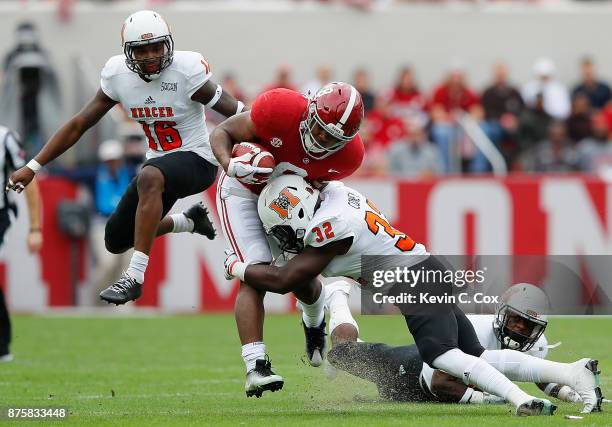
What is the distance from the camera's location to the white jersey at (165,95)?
9000 millimetres

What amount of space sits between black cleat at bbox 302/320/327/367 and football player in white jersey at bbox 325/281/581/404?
0.61 feet

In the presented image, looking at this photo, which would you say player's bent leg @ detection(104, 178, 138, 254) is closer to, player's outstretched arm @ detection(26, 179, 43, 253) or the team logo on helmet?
the team logo on helmet

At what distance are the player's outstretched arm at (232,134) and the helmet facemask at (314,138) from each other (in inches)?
14.6

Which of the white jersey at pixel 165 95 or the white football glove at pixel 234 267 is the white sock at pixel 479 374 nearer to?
the white football glove at pixel 234 267

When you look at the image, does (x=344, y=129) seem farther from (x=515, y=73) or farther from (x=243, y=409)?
(x=515, y=73)

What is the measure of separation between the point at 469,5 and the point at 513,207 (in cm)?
549

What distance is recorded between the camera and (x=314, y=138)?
788cm

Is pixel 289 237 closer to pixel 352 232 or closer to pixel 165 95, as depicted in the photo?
pixel 352 232

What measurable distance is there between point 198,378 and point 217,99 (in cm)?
227

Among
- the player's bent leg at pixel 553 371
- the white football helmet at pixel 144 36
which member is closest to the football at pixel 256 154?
the white football helmet at pixel 144 36

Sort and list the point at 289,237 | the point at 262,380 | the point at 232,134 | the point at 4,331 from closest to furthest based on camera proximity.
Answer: the point at 262,380, the point at 289,237, the point at 232,134, the point at 4,331

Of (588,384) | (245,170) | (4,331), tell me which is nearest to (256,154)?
(245,170)

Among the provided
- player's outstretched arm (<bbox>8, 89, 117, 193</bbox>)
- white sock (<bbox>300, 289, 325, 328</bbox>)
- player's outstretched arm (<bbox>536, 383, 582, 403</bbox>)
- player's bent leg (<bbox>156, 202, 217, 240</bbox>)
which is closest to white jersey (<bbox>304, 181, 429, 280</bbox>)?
white sock (<bbox>300, 289, 325, 328</bbox>)

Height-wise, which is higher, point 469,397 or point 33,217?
point 33,217
